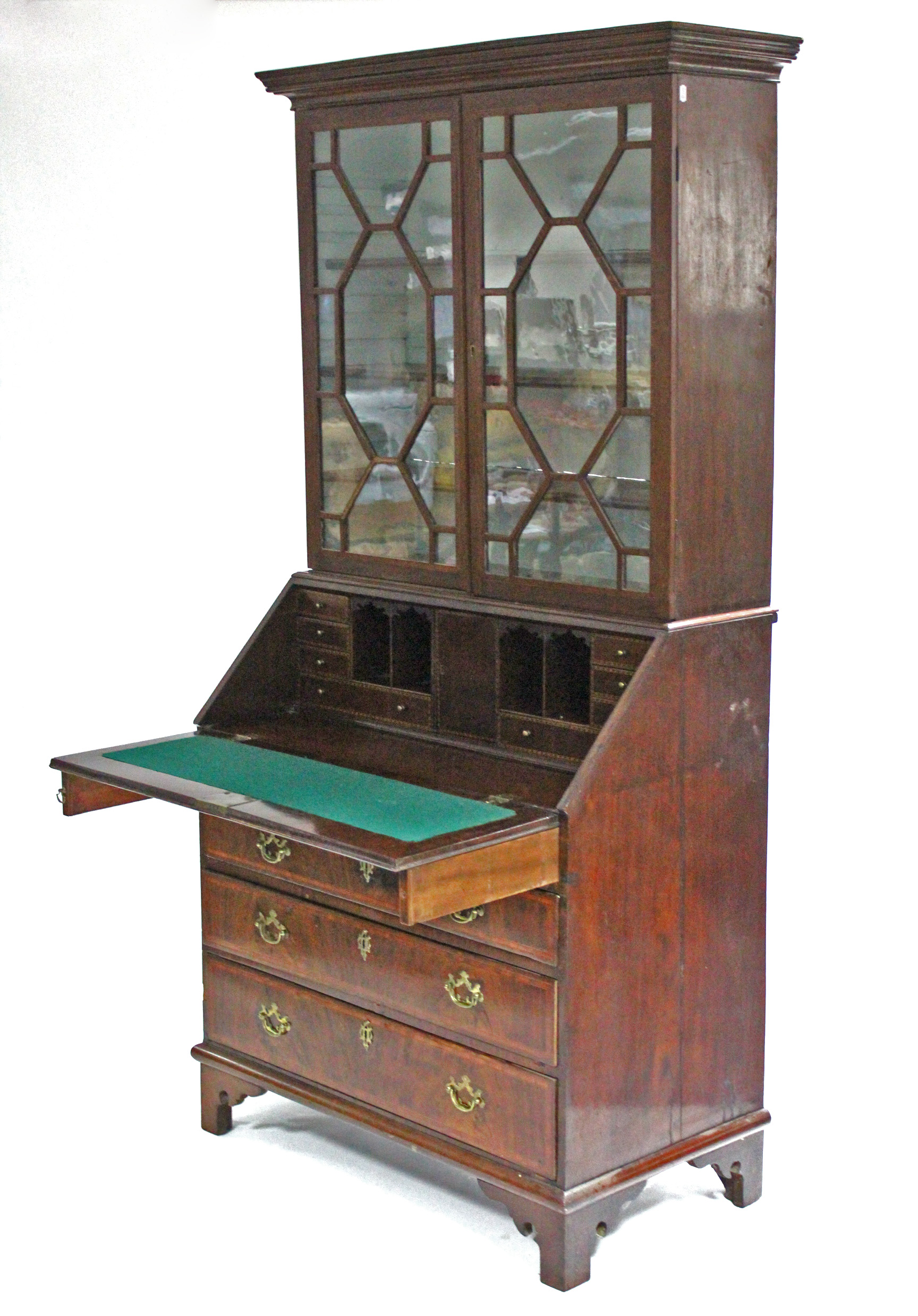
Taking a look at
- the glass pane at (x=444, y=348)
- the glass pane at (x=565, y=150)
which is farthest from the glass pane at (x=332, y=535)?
the glass pane at (x=565, y=150)

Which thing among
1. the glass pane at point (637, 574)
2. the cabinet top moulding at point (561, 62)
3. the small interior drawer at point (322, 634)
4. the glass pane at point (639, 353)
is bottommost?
the small interior drawer at point (322, 634)

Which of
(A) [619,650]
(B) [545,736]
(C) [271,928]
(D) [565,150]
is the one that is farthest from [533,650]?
(D) [565,150]

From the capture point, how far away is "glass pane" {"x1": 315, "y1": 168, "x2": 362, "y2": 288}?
4.36m

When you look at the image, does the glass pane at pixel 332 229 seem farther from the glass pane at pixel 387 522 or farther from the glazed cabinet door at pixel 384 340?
the glass pane at pixel 387 522

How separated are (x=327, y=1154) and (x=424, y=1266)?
566mm

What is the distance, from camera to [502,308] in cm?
403

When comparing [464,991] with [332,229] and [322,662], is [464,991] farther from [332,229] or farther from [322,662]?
[332,229]

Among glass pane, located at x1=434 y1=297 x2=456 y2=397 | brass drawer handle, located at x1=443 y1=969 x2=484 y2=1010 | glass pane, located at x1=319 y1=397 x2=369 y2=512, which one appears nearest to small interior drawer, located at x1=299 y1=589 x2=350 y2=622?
glass pane, located at x1=319 y1=397 x2=369 y2=512

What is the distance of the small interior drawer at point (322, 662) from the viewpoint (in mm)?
4508

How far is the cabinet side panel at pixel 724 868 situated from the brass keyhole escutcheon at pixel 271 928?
92 cm

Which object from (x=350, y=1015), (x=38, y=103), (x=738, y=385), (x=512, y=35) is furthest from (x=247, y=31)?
(x=350, y=1015)

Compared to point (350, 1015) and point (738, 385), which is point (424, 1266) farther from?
point (738, 385)

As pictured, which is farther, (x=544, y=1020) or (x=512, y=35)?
(x=512, y=35)

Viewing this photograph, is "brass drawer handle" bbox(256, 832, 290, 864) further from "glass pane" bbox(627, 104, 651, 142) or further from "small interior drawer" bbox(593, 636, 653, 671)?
"glass pane" bbox(627, 104, 651, 142)
